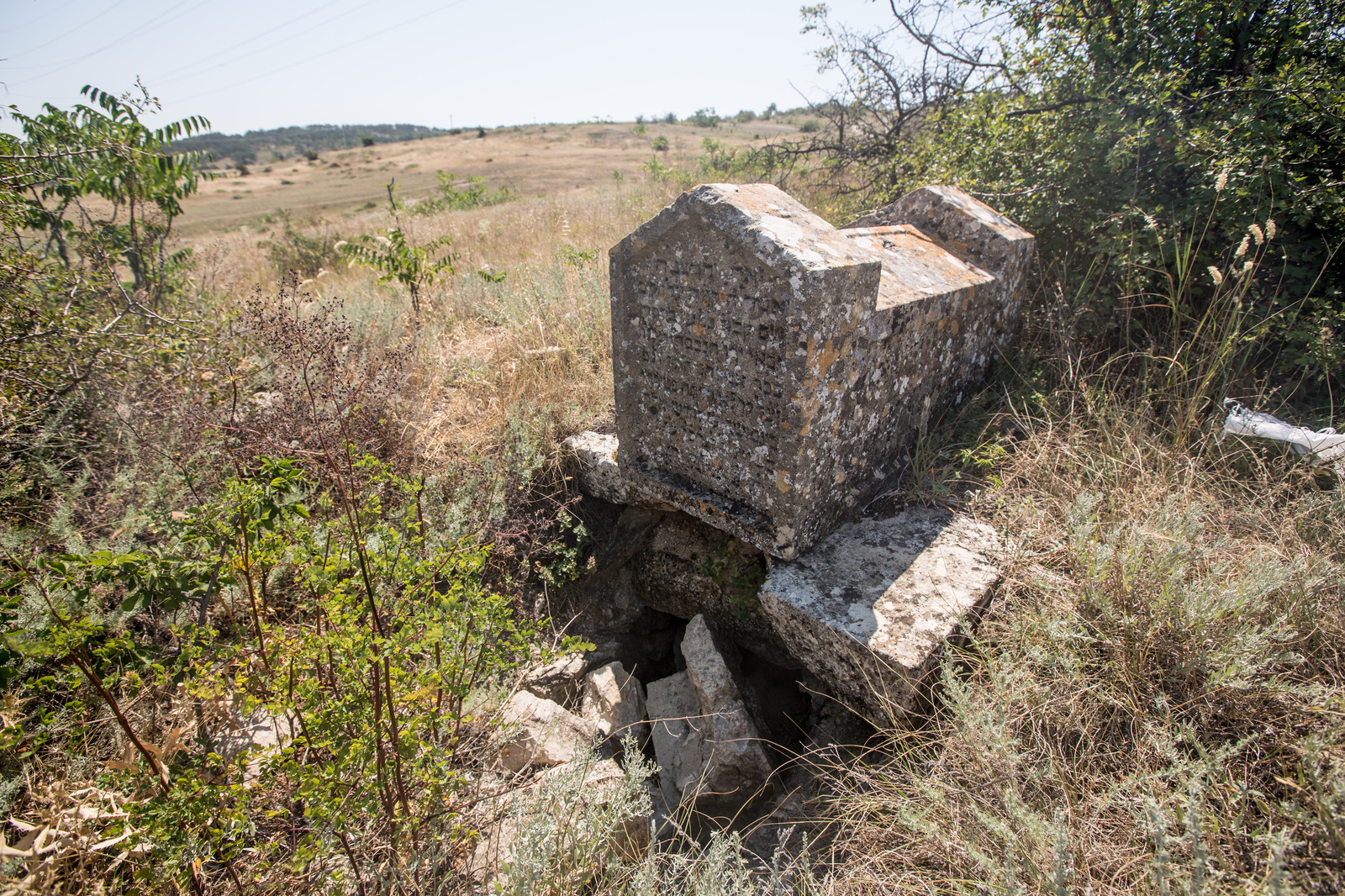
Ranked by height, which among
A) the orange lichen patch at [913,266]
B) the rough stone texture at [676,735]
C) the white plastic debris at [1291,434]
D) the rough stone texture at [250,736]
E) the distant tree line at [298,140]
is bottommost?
the rough stone texture at [676,735]

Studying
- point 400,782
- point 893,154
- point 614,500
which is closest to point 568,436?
point 614,500

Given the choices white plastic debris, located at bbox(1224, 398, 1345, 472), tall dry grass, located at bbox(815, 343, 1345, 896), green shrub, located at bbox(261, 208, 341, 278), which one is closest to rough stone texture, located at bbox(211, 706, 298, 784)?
tall dry grass, located at bbox(815, 343, 1345, 896)

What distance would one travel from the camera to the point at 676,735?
2.57m

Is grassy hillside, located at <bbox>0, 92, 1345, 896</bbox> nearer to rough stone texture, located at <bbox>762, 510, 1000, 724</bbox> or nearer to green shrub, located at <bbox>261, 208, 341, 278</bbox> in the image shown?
rough stone texture, located at <bbox>762, 510, 1000, 724</bbox>

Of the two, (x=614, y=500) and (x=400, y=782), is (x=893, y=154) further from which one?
(x=400, y=782)

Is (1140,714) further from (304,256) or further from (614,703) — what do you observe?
(304,256)

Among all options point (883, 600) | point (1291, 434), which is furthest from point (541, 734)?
point (1291, 434)

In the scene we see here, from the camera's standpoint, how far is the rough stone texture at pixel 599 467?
9.85ft

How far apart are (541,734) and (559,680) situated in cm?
50

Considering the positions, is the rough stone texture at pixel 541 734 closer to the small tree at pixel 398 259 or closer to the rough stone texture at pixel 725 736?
the rough stone texture at pixel 725 736

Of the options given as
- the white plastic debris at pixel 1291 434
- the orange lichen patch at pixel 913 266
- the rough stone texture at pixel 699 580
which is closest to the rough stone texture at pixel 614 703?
the rough stone texture at pixel 699 580

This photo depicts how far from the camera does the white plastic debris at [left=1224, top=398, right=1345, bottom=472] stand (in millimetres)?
2377

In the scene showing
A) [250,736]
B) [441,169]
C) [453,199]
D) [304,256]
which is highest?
[441,169]

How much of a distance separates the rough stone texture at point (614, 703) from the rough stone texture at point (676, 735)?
8cm
